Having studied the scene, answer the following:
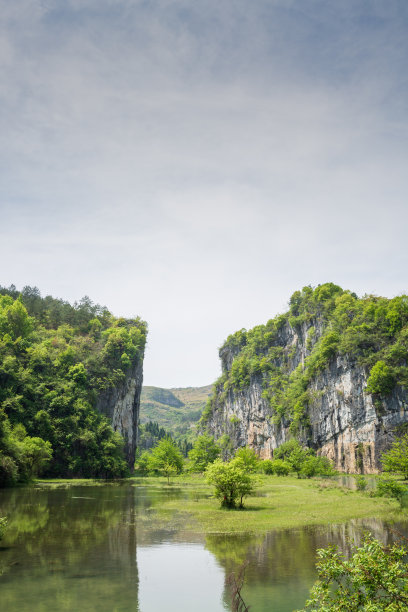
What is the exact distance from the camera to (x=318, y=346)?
110 metres

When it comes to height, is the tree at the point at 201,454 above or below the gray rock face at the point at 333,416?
below

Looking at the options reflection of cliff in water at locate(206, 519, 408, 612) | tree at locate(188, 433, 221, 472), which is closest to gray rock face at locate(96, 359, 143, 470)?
tree at locate(188, 433, 221, 472)

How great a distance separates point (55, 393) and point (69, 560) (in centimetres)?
6654

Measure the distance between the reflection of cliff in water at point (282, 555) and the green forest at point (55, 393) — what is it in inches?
1370

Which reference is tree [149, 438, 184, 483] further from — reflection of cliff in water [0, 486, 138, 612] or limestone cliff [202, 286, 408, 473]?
reflection of cliff in water [0, 486, 138, 612]

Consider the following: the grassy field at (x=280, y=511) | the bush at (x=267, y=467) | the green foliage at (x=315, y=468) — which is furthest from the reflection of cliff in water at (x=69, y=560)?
the bush at (x=267, y=467)

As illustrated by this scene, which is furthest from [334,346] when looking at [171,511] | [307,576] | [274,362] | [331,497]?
[307,576]

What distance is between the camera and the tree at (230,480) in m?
31.8

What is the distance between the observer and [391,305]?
8812 cm

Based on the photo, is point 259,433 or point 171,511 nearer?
point 171,511

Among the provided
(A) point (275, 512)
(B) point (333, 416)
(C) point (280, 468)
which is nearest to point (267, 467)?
(C) point (280, 468)

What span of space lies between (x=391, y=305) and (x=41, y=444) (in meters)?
66.9

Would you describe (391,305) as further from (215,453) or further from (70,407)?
(70,407)

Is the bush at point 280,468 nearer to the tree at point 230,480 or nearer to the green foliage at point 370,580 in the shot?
the tree at point 230,480
